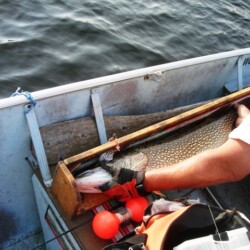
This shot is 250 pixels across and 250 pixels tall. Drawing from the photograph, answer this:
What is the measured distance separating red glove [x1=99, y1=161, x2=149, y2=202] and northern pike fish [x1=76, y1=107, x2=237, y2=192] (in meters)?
0.18

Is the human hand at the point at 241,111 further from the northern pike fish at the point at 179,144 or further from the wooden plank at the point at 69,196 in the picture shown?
the wooden plank at the point at 69,196

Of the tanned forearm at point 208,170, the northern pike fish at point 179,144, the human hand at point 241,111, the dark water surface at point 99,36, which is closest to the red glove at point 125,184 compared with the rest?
the tanned forearm at point 208,170

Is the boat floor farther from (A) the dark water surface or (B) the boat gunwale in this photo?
(A) the dark water surface

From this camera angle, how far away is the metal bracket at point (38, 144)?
8.04 feet

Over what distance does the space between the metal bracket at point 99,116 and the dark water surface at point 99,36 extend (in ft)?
6.07

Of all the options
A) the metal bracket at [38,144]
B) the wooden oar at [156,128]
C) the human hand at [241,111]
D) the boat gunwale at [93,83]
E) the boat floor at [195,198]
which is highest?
the boat gunwale at [93,83]

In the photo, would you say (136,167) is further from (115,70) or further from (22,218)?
(115,70)

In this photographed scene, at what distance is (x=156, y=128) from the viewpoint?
2654 millimetres

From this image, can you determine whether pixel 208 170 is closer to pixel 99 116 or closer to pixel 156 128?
pixel 156 128

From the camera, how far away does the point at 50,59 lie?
4793 mm

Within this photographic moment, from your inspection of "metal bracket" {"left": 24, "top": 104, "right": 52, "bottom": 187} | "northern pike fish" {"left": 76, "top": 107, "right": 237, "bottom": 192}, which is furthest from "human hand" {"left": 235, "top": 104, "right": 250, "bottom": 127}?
"metal bracket" {"left": 24, "top": 104, "right": 52, "bottom": 187}

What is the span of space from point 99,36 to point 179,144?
3161 millimetres

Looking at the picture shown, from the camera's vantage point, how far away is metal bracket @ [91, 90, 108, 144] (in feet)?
8.88

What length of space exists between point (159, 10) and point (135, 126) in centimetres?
430
